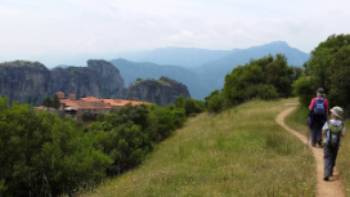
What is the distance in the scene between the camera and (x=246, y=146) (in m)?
19.1

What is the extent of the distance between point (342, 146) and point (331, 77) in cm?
1228

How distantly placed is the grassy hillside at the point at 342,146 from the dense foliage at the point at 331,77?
2099mm

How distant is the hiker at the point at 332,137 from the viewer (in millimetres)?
11242

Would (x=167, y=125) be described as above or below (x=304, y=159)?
below

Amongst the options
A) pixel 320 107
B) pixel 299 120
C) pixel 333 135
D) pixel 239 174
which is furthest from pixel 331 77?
pixel 333 135

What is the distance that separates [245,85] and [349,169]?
45969mm

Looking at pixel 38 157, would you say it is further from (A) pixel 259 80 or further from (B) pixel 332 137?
(A) pixel 259 80

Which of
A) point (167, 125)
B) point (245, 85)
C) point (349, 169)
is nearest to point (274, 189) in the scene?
point (349, 169)

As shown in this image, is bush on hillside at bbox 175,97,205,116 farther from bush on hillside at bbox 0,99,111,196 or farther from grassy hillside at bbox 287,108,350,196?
bush on hillside at bbox 0,99,111,196

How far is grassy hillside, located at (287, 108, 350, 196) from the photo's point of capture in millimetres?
11434

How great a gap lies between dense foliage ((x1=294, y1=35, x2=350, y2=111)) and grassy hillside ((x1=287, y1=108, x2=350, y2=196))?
2099mm

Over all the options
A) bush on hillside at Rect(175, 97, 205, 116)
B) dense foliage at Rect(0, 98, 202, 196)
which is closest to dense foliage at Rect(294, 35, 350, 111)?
dense foliage at Rect(0, 98, 202, 196)

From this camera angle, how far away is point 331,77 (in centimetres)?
2884

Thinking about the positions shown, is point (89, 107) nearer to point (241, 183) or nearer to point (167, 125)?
point (167, 125)
